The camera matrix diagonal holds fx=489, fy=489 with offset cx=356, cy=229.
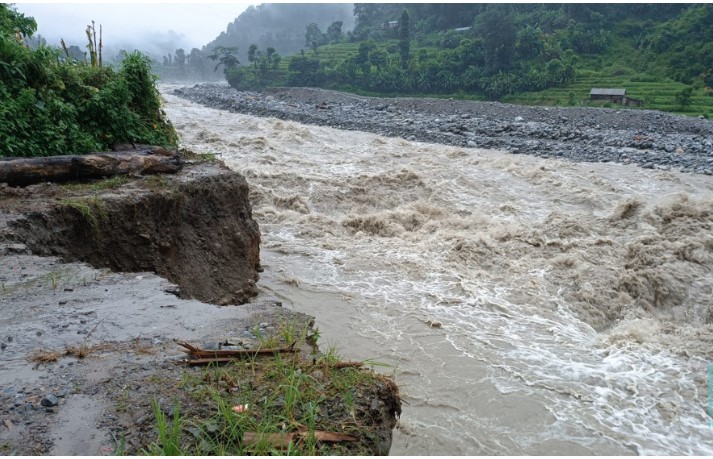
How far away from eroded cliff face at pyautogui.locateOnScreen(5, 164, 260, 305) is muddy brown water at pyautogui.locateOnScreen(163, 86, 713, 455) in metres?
0.99

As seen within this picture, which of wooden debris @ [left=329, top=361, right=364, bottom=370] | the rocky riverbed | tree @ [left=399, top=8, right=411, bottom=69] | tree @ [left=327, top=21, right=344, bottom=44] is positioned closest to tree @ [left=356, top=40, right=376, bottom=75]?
tree @ [left=399, top=8, right=411, bottom=69]

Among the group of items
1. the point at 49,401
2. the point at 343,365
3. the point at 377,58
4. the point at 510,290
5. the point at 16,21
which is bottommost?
the point at 510,290

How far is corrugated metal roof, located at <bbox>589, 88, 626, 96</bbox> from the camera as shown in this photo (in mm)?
31945

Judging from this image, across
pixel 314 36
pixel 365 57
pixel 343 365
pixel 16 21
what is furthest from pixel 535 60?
pixel 343 365

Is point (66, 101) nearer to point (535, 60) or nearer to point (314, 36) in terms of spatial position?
point (535, 60)

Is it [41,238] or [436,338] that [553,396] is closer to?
[436,338]

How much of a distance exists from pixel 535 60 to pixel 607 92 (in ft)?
32.6

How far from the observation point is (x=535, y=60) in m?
40.9

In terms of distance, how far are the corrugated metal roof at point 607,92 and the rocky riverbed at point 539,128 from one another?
7569 millimetres

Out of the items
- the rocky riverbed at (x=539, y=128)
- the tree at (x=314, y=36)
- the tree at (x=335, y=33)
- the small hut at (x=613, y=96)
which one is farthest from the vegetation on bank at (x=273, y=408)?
the tree at (x=314, y=36)

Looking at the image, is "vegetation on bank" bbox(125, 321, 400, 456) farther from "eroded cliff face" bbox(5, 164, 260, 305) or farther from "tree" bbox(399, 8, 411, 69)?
"tree" bbox(399, 8, 411, 69)

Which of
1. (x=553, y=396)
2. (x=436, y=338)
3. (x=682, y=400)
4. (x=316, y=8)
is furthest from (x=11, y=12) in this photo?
(x=316, y=8)

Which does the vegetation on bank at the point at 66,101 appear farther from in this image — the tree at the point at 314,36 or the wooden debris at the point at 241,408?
the tree at the point at 314,36

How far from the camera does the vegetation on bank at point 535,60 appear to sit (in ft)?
114
